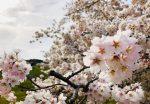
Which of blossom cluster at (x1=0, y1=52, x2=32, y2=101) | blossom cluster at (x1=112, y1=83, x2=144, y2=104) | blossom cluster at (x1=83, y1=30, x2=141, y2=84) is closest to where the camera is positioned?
blossom cluster at (x1=83, y1=30, x2=141, y2=84)

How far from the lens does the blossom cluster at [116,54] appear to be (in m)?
3.43

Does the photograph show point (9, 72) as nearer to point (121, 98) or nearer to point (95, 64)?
point (121, 98)

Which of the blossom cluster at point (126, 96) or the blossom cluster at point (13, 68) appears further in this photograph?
the blossom cluster at point (126, 96)

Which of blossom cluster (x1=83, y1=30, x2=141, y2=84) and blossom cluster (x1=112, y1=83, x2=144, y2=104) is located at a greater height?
blossom cluster (x1=112, y1=83, x2=144, y2=104)

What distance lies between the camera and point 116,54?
346cm

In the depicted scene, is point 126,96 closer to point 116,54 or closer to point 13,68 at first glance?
point 13,68

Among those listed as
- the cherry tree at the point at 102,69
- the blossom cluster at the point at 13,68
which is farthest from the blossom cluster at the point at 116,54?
the blossom cluster at the point at 13,68

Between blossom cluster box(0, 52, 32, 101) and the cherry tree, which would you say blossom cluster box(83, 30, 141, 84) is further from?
Result: blossom cluster box(0, 52, 32, 101)

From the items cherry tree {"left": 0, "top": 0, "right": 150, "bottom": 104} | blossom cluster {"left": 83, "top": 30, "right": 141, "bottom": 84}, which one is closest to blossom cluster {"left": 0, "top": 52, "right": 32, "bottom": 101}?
cherry tree {"left": 0, "top": 0, "right": 150, "bottom": 104}

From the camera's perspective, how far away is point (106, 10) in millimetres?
16219

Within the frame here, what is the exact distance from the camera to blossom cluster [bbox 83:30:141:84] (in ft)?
11.3

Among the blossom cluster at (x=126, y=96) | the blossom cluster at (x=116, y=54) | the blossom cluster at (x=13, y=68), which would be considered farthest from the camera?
the blossom cluster at (x=126, y=96)

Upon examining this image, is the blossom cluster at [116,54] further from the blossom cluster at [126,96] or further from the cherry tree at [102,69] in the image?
the blossom cluster at [126,96]

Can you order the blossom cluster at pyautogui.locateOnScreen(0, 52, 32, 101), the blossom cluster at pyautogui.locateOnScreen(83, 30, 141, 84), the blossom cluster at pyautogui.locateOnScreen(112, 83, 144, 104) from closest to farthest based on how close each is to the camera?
the blossom cluster at pyautogui.locateOnScreen(83, 30, 141, 84) < the blossom cluster at pyautogui.locateOnScreen(0, 52, 32, 101) < the blossom cluster at pyautogui.locateOnScreen(112, 83, 144, 104)
